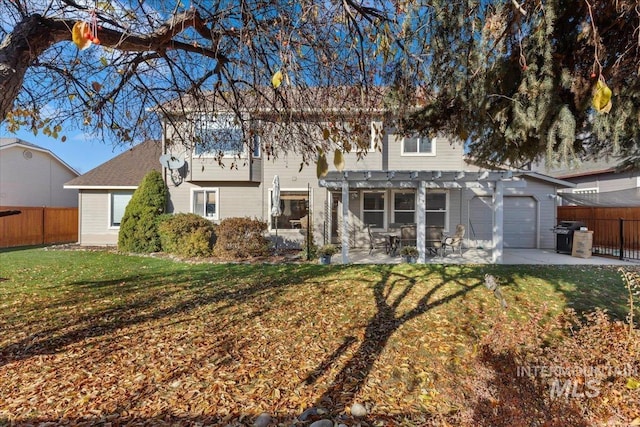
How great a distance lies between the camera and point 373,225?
527 inches

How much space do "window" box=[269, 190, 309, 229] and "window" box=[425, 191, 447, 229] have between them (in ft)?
17.2

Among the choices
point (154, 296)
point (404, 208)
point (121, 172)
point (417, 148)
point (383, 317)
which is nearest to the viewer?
point (383, 317)

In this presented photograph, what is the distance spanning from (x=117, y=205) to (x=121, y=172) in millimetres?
1804

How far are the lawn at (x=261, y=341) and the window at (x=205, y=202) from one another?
5487mm

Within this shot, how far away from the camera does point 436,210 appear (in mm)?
13250

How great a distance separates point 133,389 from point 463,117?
533 centimetres

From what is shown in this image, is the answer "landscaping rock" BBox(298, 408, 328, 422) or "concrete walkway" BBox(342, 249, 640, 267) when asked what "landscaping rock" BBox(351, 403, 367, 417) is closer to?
"landscaping rock" BBox(298, 408, 328, 422)

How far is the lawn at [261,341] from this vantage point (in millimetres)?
2984

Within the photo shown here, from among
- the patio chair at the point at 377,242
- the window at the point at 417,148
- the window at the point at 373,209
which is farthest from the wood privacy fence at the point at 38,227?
the window at the point at 417,148

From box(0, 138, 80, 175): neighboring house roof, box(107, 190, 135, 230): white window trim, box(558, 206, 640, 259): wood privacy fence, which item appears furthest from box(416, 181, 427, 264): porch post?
box(0, 138, 80, 175): neighboring house roof

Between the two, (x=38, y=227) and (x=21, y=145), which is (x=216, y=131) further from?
(x=21, y=145)

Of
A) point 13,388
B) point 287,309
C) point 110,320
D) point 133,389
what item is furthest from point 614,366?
point 110,320

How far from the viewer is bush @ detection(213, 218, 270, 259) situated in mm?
11156

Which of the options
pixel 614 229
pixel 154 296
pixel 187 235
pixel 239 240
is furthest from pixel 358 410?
pixel 614 229
